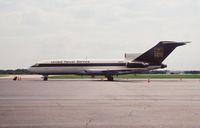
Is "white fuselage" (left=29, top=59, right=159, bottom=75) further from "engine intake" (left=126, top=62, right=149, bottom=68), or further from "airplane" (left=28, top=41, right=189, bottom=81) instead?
"engine intake" (left=126, top=62, right=149, bottom=68)

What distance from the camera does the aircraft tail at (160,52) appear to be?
5347 cm

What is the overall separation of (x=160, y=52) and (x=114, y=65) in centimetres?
707

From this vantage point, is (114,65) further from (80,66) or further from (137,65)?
(80,66)

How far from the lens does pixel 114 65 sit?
183 ft

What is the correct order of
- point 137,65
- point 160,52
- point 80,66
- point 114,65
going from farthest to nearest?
point 80,66, point 114,65, point 137,65, point 160,52

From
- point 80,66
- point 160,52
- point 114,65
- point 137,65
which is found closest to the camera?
point 160,52

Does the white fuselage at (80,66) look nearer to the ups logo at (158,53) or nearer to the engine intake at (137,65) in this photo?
the engine intake at (137,65)

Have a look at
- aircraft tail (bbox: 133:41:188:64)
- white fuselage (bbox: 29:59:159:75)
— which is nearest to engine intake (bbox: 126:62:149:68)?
aircraft tail (bbox: 133:41:188:64)

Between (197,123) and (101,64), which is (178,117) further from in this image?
(101,64)

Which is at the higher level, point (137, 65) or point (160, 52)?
point (160, 52)

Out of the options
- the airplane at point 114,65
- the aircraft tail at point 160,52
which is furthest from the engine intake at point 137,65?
the aircraft tail at point 160,52

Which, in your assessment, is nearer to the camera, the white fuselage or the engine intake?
the engine intake

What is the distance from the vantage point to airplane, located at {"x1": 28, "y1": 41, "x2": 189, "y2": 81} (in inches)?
2110

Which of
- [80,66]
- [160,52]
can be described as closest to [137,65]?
[160,52]
